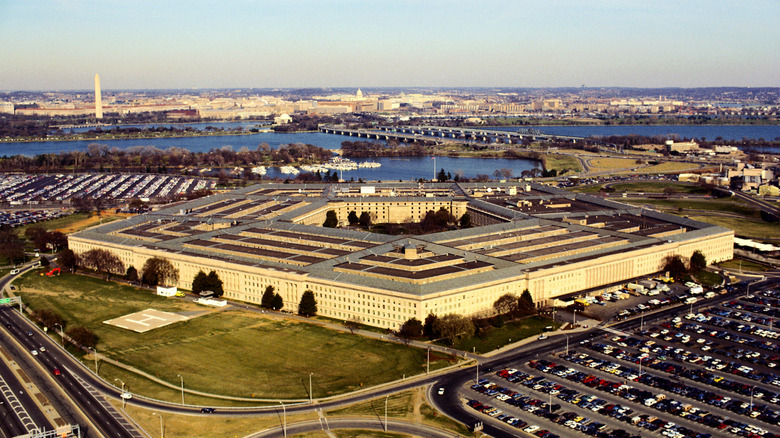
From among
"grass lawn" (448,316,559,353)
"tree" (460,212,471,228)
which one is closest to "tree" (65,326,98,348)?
"grass lawn" (448,316,559,353)

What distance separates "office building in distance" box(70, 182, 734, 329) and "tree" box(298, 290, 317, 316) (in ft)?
1.61

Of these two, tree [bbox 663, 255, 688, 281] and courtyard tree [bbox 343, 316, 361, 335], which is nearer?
courtyard tree [bbox 343, 316, 361, 335]

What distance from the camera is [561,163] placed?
4518 inches

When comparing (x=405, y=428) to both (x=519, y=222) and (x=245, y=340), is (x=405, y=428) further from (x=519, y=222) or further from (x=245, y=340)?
(x=519, y=222)

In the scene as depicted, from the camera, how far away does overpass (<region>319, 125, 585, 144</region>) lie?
518ft

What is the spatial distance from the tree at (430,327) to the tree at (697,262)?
854 inches

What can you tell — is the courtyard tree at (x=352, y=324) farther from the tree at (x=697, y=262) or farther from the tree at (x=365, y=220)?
the tree at (x=365, y=220)

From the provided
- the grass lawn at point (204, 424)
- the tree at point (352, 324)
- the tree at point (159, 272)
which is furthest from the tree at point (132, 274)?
the grass lawn at point (204, 424)

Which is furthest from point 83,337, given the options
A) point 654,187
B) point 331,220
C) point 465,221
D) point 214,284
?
point 654,187

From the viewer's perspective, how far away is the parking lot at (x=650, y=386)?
26891 mm

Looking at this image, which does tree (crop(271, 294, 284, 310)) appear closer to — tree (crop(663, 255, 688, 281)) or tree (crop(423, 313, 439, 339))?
tree (crop(423, 313, 439, 339))

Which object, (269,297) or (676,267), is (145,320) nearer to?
(269,297)

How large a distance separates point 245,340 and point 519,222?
25.3 meters

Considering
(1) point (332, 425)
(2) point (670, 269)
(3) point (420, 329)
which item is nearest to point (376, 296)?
(3) point (420, 329)
